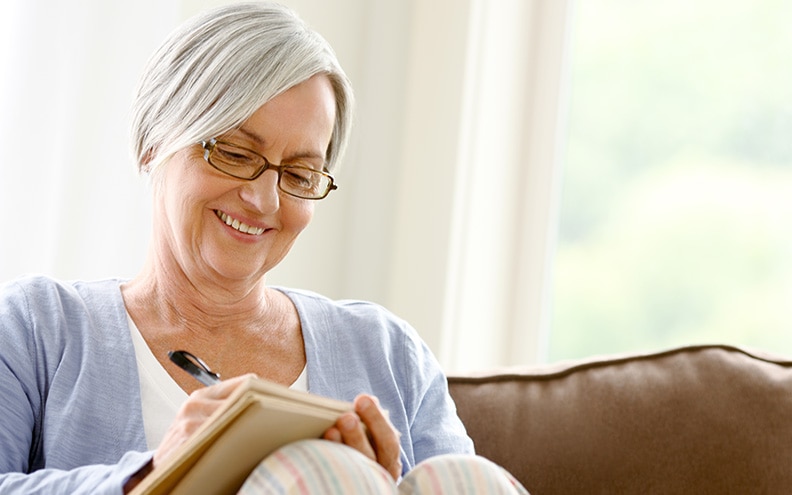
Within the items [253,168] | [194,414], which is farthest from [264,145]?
[194,414]

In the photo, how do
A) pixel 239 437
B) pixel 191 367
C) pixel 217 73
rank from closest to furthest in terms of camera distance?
pixel 239 437 < pixel 191 367 < pixel 217 73

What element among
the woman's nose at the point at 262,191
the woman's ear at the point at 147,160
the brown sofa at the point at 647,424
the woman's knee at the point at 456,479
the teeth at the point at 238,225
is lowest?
the brown sofa at the point at 647,424

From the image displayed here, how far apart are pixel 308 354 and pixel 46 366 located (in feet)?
1.28

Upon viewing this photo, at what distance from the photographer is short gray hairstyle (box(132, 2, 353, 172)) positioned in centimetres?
157

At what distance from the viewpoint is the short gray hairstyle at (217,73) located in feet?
5.14

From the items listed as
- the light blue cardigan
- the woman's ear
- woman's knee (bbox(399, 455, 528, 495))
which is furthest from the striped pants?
the woman's ear

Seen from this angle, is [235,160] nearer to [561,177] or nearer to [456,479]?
[456,479]

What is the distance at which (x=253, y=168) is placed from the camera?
1607mm

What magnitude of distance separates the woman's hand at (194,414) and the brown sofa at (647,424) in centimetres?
64

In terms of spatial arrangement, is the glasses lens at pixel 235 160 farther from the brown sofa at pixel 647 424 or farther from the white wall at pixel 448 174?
the white wall at pixel 448 174

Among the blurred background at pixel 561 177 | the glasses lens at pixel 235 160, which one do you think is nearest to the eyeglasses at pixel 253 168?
the glasses lens at pixel 235 160

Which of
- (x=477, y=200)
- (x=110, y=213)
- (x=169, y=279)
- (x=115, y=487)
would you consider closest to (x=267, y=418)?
(x=115, y=487)

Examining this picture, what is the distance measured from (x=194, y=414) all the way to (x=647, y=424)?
0.77 metres

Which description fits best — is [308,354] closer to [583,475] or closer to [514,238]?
[583,475]
